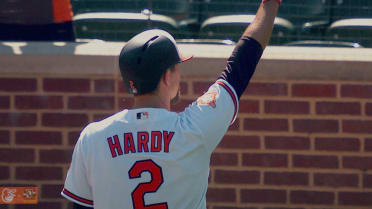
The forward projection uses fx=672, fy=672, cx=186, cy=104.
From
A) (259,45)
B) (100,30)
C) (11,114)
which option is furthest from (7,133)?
(259,45)

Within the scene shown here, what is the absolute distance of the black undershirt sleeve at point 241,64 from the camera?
233cm

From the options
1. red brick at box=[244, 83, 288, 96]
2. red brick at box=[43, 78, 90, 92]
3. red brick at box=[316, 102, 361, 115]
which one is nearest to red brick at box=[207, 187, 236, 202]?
red brick at box=[244, 83, 288, 96]

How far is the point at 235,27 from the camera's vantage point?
5461 millimetres

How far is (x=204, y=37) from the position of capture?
17.7ft

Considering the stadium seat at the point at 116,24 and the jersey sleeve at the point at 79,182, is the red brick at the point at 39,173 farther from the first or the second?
the jersey sleeve at the point at 79,182

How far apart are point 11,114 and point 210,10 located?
2071 millimetres

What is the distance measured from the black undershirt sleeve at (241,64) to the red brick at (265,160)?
179 centimetres

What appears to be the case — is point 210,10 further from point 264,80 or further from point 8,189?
point 8,189

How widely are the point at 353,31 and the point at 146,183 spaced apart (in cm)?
362

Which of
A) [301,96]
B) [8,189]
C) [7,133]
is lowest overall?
[8,189]

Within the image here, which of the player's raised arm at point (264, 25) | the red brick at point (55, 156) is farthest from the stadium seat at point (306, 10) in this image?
the player's raised arm at point (264, 25)

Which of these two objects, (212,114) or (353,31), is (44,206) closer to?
(212,114)

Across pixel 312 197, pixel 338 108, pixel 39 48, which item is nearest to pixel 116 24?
pixel 39 48

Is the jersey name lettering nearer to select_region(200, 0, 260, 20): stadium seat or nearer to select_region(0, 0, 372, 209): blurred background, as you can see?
select_region(0, 0, 372, 209): blurred background
